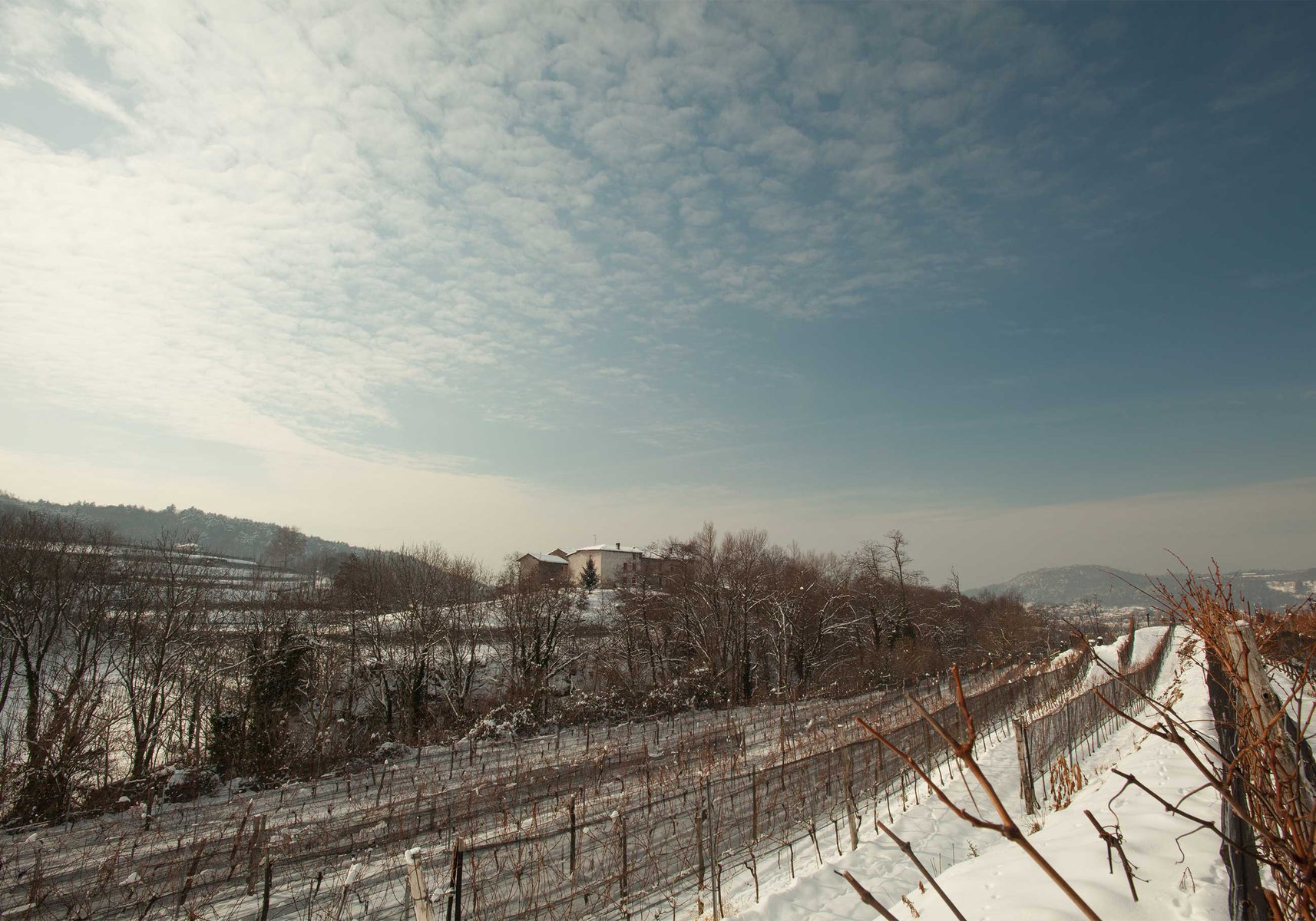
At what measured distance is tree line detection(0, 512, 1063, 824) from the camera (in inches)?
729

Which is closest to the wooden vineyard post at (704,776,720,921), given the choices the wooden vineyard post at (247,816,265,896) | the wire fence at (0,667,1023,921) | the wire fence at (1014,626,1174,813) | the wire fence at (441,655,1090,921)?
the wire fence at (441,655,1090,921)

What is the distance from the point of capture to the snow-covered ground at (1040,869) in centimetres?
428

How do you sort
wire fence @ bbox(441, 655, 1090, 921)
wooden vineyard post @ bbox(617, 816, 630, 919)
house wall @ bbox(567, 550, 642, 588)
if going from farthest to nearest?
house wall @ bbox(567, 550, 642, 588)
wire fence @ bbox(441, 655, 1090, 921)
wooden vineyard post @ bbox(617, 816, 630, 919)

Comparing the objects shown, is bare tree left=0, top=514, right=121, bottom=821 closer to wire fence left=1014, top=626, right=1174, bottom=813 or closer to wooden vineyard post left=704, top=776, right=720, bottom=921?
wooden vineyard post left=704, top=776, right=720, bottom=921

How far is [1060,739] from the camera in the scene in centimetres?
1269

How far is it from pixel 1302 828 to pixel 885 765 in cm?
1338

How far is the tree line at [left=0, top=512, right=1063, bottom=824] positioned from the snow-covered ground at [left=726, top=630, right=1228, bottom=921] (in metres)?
16.3

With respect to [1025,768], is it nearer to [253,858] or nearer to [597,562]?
[253,858]

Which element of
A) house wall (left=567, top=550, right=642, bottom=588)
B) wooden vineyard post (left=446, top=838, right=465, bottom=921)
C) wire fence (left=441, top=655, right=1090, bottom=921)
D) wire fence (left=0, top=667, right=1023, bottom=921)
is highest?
house wall (left=567, top=550, right=642, bottom=588)

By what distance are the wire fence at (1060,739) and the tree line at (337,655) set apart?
1486 centimetres

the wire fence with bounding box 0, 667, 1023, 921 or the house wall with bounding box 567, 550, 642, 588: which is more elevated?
the house wall with bounding box 567, 550, 642, 588

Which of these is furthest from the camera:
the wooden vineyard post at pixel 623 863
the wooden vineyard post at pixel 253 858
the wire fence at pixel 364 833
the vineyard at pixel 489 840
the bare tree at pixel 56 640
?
the bare tree at pixel 56 640

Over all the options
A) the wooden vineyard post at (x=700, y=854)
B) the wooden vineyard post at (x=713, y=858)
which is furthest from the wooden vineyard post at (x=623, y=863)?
the wooden vineyard post at (x=713, y=858)

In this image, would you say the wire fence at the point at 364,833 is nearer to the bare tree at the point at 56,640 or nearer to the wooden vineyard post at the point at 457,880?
the wooden vineyard post at the point at 457,880
